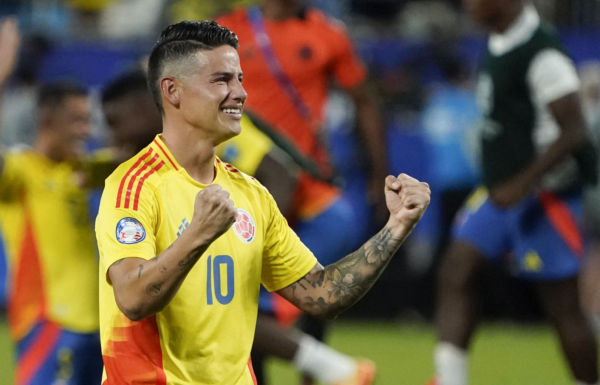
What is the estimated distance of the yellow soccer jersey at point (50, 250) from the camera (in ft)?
15.6

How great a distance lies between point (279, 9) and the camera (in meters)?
6.44

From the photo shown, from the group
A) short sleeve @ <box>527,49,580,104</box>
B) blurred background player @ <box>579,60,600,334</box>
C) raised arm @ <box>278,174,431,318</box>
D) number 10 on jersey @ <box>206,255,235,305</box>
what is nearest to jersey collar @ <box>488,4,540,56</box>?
short sleeve @ <box>527,49,580,104</box>

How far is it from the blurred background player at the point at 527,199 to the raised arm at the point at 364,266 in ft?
7.81

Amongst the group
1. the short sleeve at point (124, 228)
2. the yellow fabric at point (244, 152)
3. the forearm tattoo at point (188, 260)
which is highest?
the short sleeve at point (124, 228)

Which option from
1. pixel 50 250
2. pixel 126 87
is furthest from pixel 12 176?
pixel 126 87

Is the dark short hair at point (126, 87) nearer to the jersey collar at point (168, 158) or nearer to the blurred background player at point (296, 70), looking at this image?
the jersey collar at point (168, 158)

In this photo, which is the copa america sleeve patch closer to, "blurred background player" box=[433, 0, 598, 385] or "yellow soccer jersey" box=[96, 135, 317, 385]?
"yellow soccer jersey" box=[96, 135, 317, 385]

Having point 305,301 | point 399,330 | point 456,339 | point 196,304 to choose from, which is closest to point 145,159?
point 196,304

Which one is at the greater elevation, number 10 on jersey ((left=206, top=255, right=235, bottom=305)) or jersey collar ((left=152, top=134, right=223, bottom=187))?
jersey collar ((left=152, top=134, right=223, bottom=187))

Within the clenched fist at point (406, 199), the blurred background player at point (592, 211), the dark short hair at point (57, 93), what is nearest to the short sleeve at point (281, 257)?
the clenched fist at point (406, 199)

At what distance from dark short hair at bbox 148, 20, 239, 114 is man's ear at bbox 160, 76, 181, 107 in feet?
0.12

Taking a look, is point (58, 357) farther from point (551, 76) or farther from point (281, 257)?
point (551, 76)

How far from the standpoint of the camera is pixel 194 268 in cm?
303

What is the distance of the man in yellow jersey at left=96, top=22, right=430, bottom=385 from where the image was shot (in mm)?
2941
